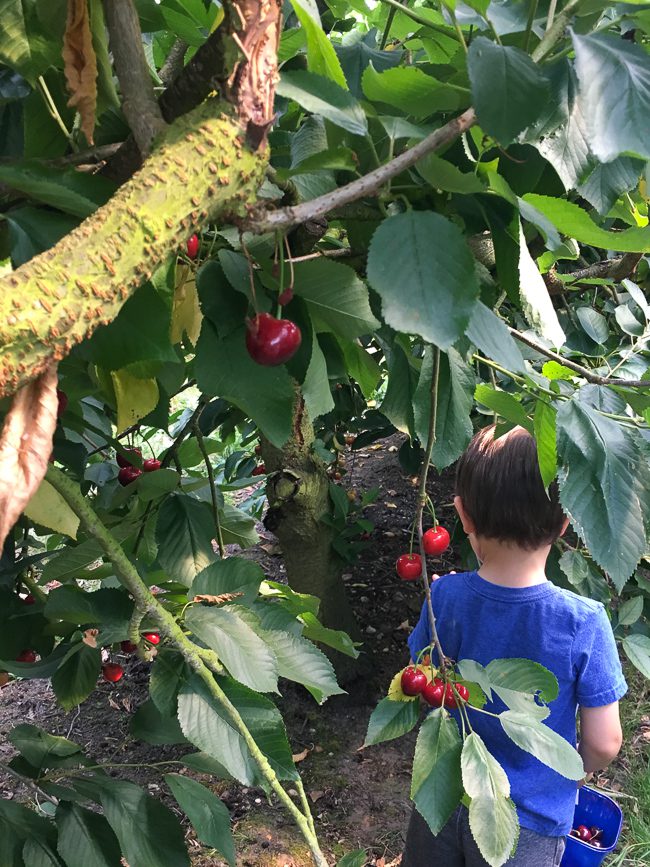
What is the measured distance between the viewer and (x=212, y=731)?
2.71 feet

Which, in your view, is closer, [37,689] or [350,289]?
[350,289]

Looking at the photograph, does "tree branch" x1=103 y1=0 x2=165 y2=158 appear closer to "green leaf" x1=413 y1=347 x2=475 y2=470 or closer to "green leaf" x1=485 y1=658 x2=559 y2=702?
"green leaf" x1=413 y1=347 x2=475 y2=470

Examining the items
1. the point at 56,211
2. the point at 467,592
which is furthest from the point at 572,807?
the point at 56,211

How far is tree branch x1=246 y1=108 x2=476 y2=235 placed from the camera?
48cm

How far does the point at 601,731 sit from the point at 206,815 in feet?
2.99

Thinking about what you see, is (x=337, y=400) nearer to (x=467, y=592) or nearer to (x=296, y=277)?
(x=467, y=592)

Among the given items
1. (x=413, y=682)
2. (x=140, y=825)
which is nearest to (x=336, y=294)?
(x=413, y=682)

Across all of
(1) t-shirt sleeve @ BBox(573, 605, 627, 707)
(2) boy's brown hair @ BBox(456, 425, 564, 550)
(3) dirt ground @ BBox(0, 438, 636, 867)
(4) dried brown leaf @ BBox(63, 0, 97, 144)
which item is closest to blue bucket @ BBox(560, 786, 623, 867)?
(1) t-shirt sleeve @ BBox(573, 605, 627, 707)

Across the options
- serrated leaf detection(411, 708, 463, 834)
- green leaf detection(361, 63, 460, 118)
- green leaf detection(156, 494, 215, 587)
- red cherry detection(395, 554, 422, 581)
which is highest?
green leaf detection(361, 63, 460, 118)

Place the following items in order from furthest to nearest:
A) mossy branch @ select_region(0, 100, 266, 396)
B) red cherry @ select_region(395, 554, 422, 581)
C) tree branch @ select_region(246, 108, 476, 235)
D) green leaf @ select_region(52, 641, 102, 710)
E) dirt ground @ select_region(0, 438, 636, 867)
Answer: dirt ground @ select_region(0, 438, 636, 867) → red cherry @ select_region(395, 554, 422, 581) → green leaf @ select_region(52, 641, 102, 710) → tree branch @ select_region(246, 108, 476, 235) → mossy branch @ select_region(0, 100, 266, 396)

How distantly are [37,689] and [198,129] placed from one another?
10.5 feet

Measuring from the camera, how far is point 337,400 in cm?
242

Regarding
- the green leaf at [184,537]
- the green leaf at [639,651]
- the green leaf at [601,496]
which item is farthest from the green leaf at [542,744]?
the green leaf at [639,651]

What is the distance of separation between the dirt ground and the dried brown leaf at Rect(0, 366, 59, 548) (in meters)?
2.25
